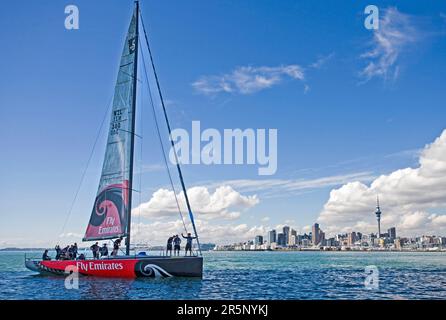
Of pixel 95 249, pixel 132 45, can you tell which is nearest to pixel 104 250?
pixel 95 249

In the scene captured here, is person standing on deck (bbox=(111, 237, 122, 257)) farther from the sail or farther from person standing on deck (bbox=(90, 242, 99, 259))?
person standing on deck (bbox=(90, 242, 99, 259))

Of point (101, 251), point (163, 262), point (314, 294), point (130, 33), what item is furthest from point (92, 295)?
point (130, 33)

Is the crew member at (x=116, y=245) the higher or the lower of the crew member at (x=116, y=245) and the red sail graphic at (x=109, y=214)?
the lower

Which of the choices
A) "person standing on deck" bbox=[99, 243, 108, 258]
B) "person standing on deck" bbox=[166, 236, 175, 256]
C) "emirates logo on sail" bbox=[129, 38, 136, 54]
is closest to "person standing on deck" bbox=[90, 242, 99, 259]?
"person standing on deck" bbox=[99, 243, 108, 258]

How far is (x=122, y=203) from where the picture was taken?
27.6 meters

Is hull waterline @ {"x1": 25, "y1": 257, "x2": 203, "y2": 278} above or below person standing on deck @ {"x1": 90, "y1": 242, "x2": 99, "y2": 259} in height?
below

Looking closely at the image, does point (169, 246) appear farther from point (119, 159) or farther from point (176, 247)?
point (119, 159)

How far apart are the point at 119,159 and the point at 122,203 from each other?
2934 mm

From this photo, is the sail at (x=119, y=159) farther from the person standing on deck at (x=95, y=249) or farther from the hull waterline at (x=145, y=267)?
the hull waterline at (x=145, y=267)

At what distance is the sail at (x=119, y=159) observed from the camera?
27.6 meters

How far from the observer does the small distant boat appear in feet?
82.4

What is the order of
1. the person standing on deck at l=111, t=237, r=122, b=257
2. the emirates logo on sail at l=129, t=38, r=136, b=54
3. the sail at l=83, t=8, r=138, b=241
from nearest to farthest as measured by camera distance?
the person standing on deck at l=111, t=237, r=122, b=257, the sail at l=83, t=8, r=138, b=241, the emirates logo on sail at l=129, t=38, r=136, b=54

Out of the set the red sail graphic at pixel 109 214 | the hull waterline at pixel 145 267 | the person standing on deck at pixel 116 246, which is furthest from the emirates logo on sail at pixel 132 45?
the hull waterline at pixel 145 267

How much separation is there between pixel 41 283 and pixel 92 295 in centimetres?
819
